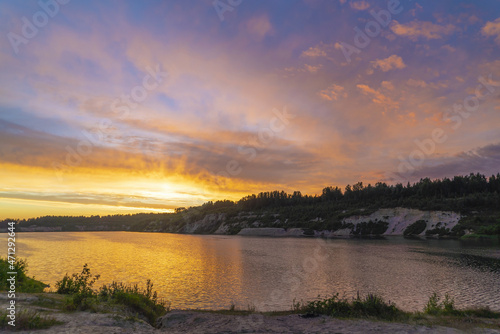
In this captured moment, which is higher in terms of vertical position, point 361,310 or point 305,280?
point 361,310

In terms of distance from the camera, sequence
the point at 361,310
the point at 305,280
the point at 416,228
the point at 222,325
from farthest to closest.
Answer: the point at 416,228 < the point at 305,280 < the point at 361,310 < the point at 222,325

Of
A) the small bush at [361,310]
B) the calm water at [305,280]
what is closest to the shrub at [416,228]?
the calm water at [305,280]

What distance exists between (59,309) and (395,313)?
2038 cm

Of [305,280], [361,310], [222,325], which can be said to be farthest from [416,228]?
[222,325]

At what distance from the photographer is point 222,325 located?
16.1 meters

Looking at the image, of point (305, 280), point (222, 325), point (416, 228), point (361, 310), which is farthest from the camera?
point (416, 228)

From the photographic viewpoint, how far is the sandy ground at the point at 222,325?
1420cm

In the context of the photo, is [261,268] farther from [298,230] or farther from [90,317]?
[298,230]

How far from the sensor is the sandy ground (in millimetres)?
14203

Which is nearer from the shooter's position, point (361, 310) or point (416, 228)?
point (361, 310)

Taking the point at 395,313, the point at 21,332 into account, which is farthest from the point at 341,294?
the point at 21,332

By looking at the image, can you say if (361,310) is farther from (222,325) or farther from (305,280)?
(305,280)

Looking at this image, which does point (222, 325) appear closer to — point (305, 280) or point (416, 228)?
point (305, 280)

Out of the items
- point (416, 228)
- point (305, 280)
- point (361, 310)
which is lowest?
point (416, 228)
